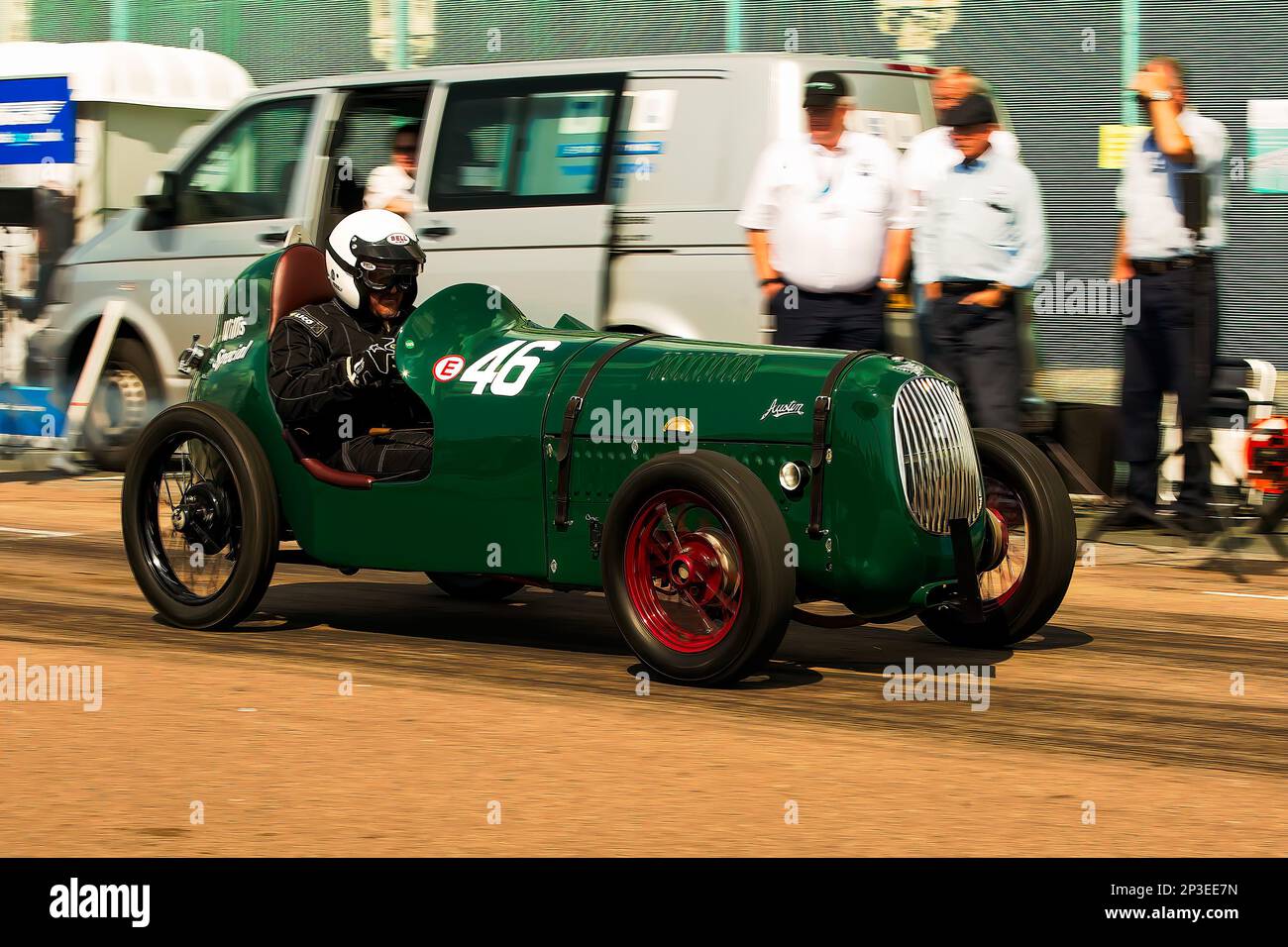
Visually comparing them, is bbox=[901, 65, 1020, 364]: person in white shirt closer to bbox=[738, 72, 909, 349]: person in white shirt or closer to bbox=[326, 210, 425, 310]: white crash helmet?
bbox=[738, 72, 909, 349]: person in white shirt

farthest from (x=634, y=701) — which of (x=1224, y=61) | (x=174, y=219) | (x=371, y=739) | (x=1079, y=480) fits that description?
(x=1224, y=61)

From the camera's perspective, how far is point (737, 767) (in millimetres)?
5742

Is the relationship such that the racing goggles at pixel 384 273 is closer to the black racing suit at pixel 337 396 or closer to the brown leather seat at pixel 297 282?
the black racing suit at pixel 337 396

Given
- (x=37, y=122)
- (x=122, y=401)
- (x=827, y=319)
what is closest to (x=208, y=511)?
(x=827, y=319)

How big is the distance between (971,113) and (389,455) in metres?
3.68

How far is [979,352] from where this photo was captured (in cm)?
1017

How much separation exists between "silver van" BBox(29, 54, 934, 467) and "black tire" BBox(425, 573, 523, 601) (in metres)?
2.22

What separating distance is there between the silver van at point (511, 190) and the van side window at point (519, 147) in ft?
0.03

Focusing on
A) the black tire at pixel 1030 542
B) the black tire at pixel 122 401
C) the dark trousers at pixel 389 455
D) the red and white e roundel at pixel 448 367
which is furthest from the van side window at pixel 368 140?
the black tire at pixel 1030 542

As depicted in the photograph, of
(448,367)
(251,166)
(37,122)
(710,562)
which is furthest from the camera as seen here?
(37,122)

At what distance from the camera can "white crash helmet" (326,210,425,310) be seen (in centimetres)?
793

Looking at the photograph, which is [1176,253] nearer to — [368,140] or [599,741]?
[368,140]

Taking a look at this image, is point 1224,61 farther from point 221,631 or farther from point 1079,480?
point 221,631

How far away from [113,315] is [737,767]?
318 inches
